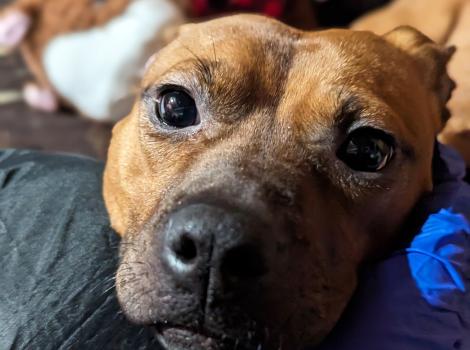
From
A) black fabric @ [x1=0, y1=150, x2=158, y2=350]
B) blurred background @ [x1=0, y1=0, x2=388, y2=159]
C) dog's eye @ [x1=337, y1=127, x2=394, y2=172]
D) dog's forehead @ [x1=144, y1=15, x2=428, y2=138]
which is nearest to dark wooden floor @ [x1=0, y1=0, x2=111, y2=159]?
blurred background @ [x1=0, y1=0, x2=388, y2=159]

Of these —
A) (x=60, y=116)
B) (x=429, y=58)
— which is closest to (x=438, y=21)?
(x=429, y=58)

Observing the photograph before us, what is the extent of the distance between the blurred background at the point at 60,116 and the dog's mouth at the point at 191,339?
75.4 inches

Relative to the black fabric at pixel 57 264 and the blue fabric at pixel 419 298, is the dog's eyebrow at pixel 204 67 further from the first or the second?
the blue fabric at pixel 419 298

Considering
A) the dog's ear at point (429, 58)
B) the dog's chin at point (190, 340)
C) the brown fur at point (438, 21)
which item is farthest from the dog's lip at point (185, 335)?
the brown fur at point (438, 21)

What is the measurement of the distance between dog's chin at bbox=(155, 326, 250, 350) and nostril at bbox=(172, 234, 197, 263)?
0.18 m

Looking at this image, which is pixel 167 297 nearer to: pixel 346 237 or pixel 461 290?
pixel 346 237

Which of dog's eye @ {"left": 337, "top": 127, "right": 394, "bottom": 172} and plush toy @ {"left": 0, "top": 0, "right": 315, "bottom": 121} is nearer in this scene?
dog's eye @ {"left": 337, "top": 127, "right": 394, "bottom": 172}

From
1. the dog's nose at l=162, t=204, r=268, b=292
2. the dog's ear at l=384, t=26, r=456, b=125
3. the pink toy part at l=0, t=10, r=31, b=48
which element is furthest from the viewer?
the pink toy part at l=0, t=10, r=31, b=48

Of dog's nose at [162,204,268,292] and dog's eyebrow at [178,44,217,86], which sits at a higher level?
dog's eyebrow at [178,44,217,86]

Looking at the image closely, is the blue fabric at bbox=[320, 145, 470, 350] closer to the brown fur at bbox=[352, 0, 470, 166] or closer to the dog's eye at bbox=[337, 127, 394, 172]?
the dog's eye at bbox=[337, 127, 394, 172]

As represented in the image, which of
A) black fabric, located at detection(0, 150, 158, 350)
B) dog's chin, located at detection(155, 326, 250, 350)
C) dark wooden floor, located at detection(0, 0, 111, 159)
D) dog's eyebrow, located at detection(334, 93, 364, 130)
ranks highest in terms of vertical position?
dog's eyebrow, located at detection(334, 93, 364, 130)

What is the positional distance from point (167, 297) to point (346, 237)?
53 cm

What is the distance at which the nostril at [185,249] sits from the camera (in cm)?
150

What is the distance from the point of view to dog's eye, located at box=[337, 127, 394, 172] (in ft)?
6.37
